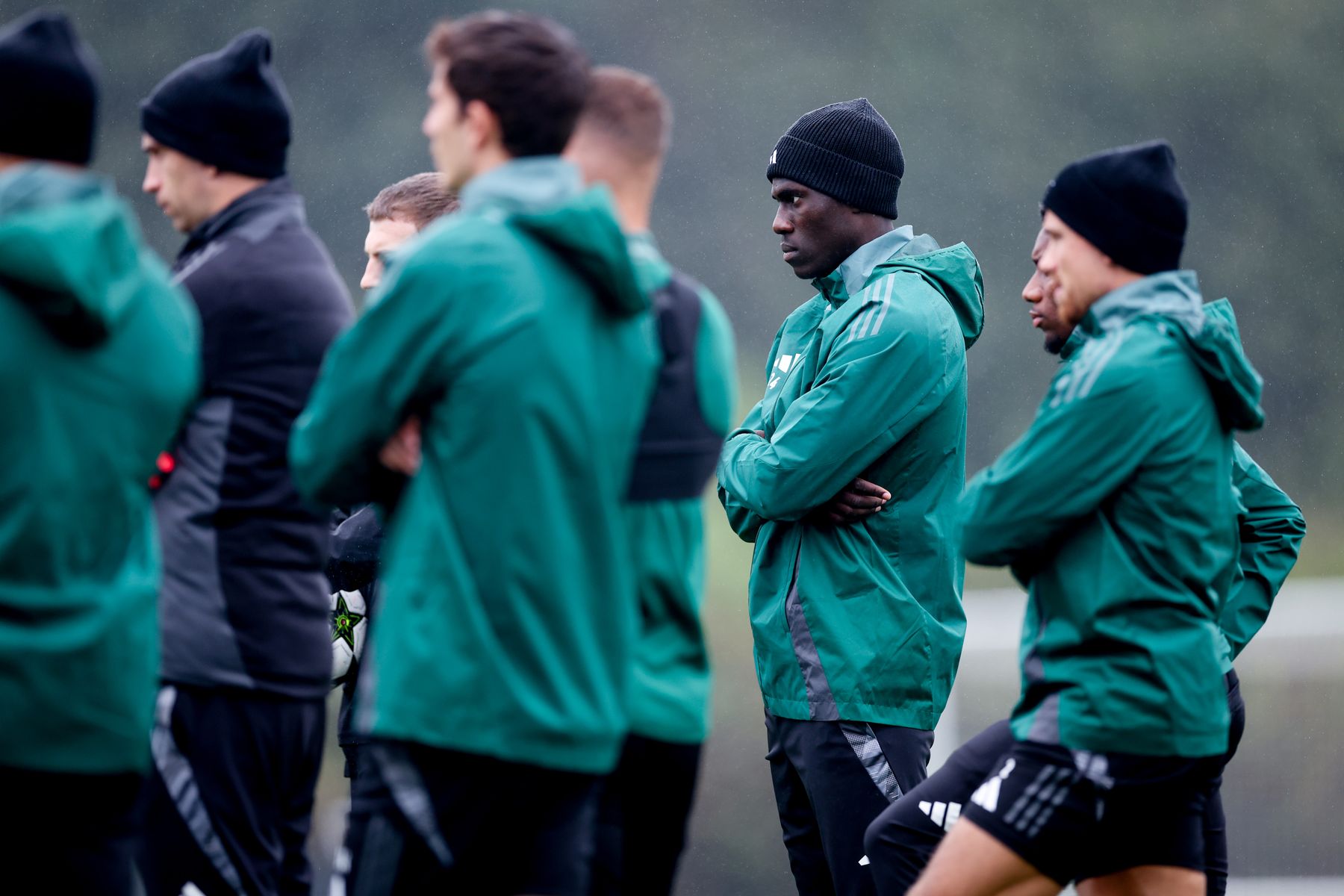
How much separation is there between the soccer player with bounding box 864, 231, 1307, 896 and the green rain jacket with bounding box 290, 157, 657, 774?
130cm

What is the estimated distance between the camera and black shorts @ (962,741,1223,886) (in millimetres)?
2771

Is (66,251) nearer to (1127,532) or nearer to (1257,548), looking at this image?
(1127,532)

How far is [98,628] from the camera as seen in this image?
2170 millimetres

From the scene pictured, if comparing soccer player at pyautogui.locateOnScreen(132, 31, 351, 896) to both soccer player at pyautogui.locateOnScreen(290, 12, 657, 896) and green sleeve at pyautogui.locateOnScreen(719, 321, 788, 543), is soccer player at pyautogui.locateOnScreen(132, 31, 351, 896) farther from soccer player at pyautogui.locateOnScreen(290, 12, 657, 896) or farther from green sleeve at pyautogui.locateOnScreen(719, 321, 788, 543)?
green sleeve at pyautogui.locateOnScreen(719, 321, 788, 543)

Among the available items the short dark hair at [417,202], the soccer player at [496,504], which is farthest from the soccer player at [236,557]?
the short dark hair at [417,202]

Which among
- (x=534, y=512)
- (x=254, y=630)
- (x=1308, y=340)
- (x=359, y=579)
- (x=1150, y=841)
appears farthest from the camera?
(x=1308, y=340)

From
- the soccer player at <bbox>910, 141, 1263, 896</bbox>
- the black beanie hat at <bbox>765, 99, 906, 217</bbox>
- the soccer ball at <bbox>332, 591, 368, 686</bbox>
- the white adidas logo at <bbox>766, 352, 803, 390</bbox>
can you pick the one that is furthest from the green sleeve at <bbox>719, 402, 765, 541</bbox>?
the soccer player at <bbox>910, 141, 1263, 896</bbox>

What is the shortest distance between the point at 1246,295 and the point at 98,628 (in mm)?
5653

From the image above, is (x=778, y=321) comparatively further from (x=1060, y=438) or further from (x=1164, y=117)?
(x=1060, y=438)

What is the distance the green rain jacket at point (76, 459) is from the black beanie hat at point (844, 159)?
2.06 m

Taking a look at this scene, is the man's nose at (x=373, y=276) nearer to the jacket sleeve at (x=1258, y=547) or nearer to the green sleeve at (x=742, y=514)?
the green sleeve at (x=742, y=514)

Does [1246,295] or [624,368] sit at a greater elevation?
[624,368]

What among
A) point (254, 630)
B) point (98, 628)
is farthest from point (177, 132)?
point (98, 628)

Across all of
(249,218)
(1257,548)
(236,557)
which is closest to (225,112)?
(249,218)
